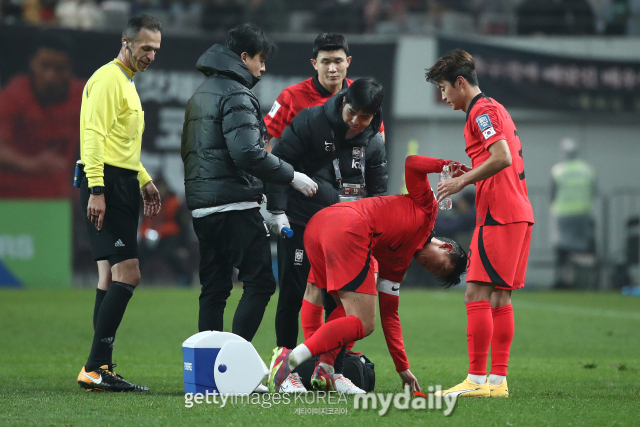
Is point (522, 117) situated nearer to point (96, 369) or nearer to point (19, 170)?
point (19, 170)

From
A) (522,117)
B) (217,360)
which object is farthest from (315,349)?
(522,117)

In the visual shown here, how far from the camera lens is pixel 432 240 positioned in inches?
189

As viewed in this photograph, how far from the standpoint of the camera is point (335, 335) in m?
4.29

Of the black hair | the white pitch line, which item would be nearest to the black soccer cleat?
the white pitch line

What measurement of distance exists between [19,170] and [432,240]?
12.4 m

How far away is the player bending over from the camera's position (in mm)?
4359

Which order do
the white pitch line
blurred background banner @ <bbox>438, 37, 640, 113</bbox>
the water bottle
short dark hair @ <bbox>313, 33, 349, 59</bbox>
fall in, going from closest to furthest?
the water bottle
short dark hair @ <bbox>313, 33, 349, 59</bbox>
the white pitch line
blurred background banner @ <bbox>438, 37, 640, 113</bbox>

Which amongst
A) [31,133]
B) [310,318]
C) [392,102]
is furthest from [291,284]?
[392,102]

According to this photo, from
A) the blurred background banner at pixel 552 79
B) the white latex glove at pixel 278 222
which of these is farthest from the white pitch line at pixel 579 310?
the white latex glove at pixel 278 222

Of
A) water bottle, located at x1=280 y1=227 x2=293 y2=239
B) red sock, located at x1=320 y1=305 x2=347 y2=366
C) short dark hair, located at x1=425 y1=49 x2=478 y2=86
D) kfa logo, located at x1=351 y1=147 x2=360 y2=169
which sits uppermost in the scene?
short dark hair, located at x1=425 y1=49 x2=478 y2=86

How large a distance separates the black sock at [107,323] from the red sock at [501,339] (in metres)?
2.19

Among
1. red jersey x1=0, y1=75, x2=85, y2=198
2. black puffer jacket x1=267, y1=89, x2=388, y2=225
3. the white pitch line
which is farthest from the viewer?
red jersey x1=0, y1=75, x2=85, y2=198

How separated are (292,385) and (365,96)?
5.49 ft

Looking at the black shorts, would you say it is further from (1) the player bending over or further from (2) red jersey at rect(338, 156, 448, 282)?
(2) red jersey at rect(338, 156, 448, 282)
